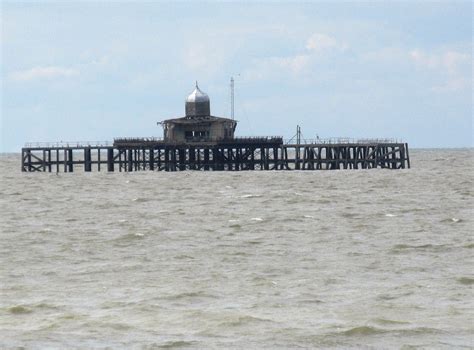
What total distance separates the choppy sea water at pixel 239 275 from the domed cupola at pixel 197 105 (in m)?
43.1

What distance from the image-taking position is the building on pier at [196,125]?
332 ft

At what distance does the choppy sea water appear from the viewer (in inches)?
902

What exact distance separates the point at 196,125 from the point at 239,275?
71.8 metres

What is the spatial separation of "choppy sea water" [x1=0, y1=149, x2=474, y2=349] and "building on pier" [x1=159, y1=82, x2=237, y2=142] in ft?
137

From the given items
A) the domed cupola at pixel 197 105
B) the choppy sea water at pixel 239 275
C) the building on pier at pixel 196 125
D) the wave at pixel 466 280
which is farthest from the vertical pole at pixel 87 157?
the wave at pixel 466 280

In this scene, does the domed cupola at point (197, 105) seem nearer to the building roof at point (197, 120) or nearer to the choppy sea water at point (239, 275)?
the building roof at point (197, 120)

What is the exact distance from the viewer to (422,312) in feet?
81.2

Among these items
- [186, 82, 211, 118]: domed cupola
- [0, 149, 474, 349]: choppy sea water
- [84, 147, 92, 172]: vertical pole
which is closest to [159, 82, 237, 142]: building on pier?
[186, 82, 211, 118]: domed cupola

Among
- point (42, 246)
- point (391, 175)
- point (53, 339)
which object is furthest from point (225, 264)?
point (391, 175)

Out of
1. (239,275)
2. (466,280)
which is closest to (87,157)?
(239,275)

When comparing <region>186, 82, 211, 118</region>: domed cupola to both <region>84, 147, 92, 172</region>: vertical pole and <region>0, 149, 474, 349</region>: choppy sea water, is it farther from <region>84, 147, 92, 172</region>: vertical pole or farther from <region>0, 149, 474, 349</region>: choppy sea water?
<region>0, 149, 474, 349</region>: choppy sea water

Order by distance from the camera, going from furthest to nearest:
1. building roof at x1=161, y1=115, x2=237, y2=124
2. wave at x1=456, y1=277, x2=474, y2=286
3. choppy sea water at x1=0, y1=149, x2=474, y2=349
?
building roof at x1=161, y1=115, x2=237, y2=124
wave at x1=456, y1=277, x2=474, y2=286
choppy sea water at x1=0, y1=149, x2=474, y2=349

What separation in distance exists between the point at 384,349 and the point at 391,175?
229 ft

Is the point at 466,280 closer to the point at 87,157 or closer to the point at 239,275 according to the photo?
the point at 239,275
